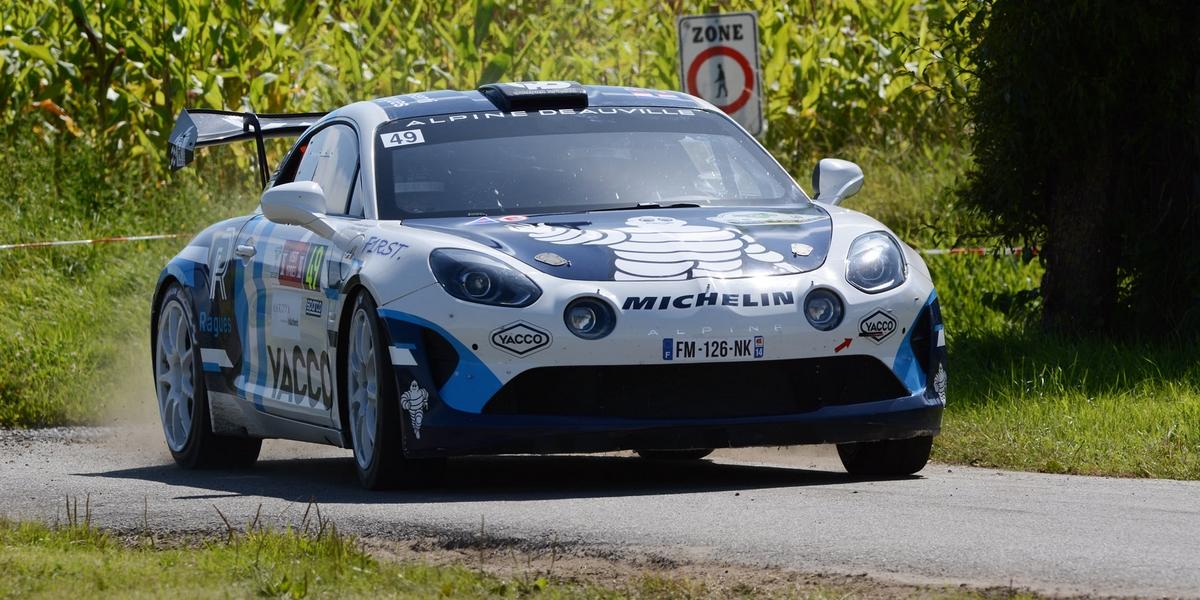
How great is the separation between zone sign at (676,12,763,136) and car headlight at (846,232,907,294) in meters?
5.85

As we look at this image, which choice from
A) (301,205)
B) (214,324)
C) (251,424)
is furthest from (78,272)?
(301,205)

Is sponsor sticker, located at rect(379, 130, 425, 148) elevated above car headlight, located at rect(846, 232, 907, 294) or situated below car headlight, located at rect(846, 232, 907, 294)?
above

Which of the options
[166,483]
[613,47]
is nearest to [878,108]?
[613,47]

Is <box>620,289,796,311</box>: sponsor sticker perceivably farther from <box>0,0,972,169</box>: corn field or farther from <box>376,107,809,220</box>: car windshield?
<box>0,0,972,169</box>: corn field

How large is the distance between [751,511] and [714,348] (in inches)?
26.8

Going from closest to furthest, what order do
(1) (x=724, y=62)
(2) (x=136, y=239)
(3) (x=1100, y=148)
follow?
(3) (x=1100, y=148) < (1) (x=724, y=62) < (2) (x=136, y=239)

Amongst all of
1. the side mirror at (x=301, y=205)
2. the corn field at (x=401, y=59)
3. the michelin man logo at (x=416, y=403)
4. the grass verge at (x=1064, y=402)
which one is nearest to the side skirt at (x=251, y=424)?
the side mirror at (x=301, y=205)

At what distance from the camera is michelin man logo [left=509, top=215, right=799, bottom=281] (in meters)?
7.68

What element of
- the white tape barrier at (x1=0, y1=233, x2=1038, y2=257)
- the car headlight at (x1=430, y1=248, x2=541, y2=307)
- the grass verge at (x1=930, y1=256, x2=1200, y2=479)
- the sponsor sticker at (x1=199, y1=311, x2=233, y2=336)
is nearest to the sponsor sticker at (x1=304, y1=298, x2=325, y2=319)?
the car headlight at (x1=430, y1=248, x2=541, y2=307)

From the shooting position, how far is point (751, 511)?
7.17 m

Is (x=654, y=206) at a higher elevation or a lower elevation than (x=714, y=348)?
higher

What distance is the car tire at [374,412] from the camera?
25.5 ft

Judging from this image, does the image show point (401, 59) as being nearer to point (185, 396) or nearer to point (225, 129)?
point (225, 129)

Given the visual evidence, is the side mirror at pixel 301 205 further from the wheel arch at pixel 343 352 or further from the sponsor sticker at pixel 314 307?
the wheel arch at pixel 343 352
